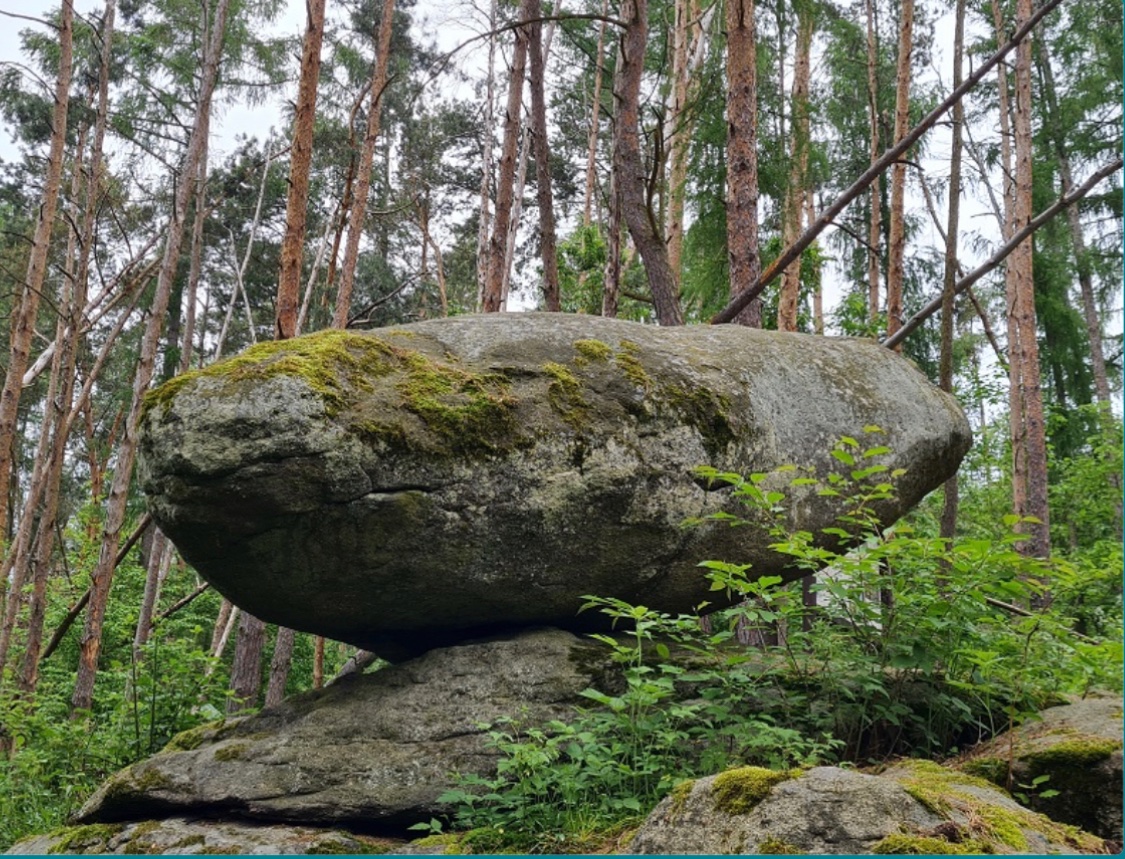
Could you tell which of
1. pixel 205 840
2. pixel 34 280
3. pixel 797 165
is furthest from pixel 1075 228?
pixel 205 840

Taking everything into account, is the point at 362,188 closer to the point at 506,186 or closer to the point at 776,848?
the point at 506,186

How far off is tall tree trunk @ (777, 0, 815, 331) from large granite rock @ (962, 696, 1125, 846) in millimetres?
6194

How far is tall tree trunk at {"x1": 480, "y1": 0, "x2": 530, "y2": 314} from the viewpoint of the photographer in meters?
9.96

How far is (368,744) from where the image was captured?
4895mm

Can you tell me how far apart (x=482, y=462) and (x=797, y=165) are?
619 centimetres

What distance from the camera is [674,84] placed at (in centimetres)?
1390

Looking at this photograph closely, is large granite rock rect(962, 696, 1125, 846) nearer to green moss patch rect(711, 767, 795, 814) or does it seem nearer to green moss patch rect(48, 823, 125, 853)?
green moss patch rect(711, 767, 795, 814)

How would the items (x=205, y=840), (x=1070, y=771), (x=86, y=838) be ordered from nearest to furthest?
(x=1070, y=771)
(x=205, y=840)
(x=86, y=838)

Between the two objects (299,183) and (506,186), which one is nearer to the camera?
(299,183)

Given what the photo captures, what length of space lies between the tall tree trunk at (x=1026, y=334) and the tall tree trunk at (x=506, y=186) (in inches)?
269

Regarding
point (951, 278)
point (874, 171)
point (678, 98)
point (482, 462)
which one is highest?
point (678, 98)

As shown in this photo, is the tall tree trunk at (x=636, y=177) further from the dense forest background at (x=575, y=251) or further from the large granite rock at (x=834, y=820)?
the large granite rock at (x=834, y=820)

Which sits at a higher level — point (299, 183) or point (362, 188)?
point (362, 188)

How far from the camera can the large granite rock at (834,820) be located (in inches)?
114
